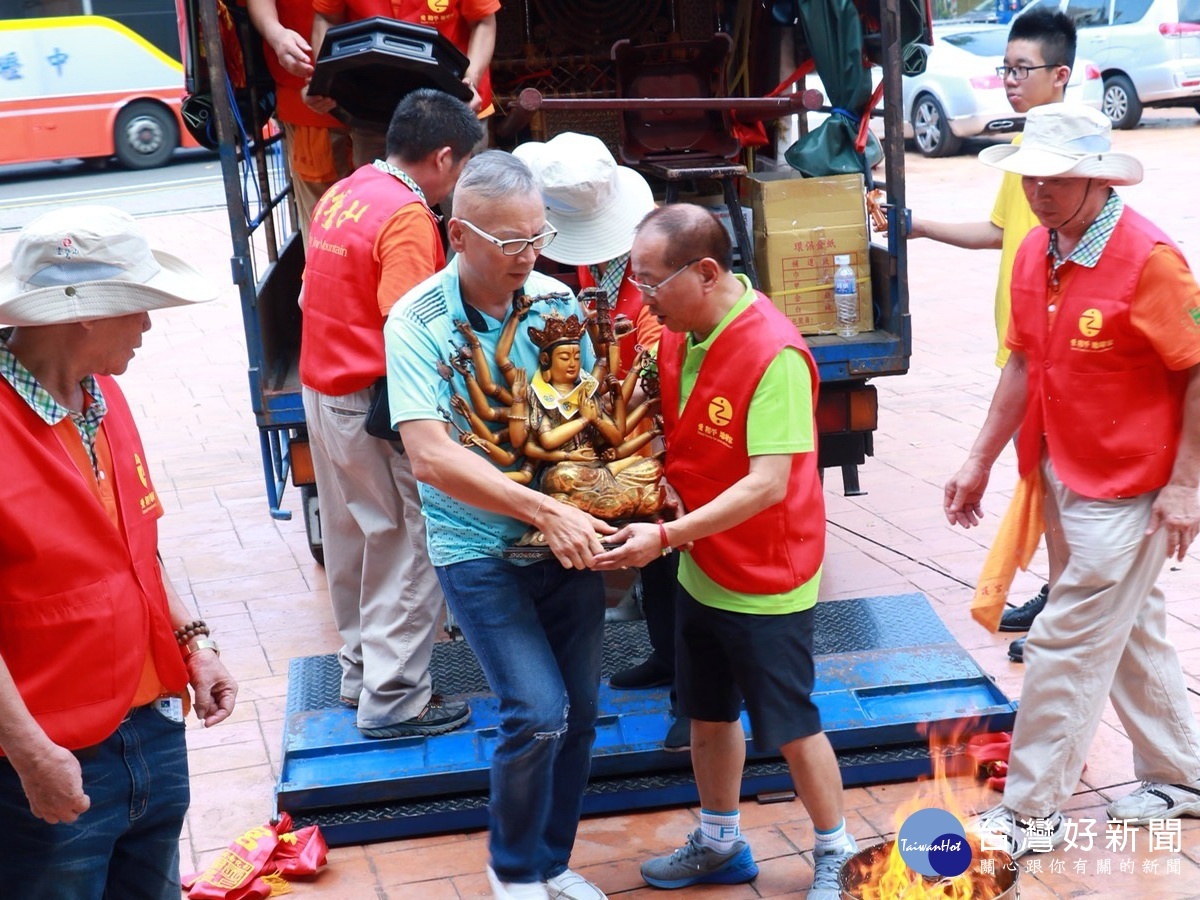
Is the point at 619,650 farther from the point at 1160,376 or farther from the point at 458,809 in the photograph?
the point at 1160,376

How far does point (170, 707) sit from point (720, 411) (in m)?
1.33

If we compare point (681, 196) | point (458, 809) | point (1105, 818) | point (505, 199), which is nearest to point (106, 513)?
point (505, 199)

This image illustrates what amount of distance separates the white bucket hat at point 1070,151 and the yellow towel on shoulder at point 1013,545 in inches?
31.3

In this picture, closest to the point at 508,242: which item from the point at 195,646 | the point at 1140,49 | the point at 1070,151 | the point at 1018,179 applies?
the point at 195,646

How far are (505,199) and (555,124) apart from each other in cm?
343

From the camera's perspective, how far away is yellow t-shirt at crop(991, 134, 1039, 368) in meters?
4.77

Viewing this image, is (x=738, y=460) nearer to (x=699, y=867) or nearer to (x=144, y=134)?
(x=699, y=867)

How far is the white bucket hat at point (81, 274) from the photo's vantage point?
235 centimetres

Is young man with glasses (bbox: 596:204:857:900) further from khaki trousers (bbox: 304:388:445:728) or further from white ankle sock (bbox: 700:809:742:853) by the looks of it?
khaki trousers (bbox: 304:388:445:728)

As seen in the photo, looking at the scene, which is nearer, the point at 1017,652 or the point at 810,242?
the point at 1017,652

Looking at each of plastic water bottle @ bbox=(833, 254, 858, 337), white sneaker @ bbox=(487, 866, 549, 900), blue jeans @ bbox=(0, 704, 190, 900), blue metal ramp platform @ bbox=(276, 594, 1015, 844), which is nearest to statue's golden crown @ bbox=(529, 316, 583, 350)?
blue jeans @ bbox=(0, 704, 190, 900)

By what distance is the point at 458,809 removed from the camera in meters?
3.92

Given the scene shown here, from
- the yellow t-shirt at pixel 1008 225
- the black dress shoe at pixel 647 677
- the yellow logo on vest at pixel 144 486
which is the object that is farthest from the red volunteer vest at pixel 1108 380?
the yellow logo on vest at pixel 144 486

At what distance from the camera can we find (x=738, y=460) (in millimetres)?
3180
